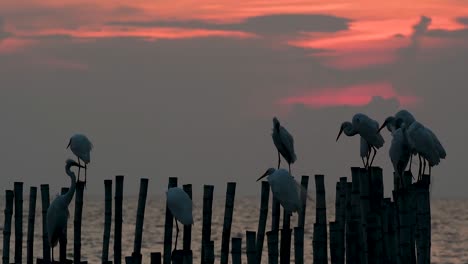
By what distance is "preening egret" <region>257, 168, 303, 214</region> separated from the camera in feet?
56.5

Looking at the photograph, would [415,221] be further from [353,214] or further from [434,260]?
[434,260]

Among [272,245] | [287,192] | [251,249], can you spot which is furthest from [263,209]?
[251,249]

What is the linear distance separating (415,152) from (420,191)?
246cm

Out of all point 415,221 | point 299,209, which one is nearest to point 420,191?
point 415,221

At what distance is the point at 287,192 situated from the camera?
56.7 ft

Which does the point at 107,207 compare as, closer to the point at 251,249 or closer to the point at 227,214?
the point at 227,214

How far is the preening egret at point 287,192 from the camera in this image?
1723 centimetres

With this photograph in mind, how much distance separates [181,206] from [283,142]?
3790 mm

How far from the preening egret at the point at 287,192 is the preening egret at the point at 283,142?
3245 mm

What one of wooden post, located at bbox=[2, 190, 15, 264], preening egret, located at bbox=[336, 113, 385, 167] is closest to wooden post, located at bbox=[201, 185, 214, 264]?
preening egret, located at bbox=[336, 113, 385, 167]

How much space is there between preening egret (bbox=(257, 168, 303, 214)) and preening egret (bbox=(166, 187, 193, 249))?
4.42 feet

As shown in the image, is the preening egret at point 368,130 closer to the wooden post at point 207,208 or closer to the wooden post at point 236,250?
the wooden post at point 207,208

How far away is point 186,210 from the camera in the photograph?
695 inches

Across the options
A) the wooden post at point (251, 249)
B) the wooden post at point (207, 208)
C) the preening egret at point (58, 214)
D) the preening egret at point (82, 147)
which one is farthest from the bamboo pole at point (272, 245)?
the preening egret at point (82, 147)
